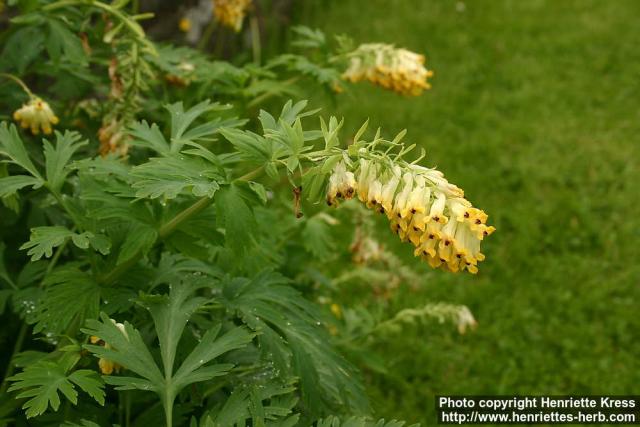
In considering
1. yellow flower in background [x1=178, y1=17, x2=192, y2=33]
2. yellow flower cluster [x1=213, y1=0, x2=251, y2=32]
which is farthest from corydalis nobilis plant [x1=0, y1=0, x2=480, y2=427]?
yellow flower in background [x1=178, y1=17, x2=192, y2=33]

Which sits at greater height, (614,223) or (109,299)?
(614,223)

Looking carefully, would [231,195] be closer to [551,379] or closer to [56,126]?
[56,126]

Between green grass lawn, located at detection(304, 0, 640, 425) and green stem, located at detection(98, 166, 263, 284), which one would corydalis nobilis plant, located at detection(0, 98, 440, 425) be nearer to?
green stem, located at detection(98, 166, 263, 284)

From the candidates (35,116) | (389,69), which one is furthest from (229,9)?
(35,116)

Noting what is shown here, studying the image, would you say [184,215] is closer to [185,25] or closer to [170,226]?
[170,226]

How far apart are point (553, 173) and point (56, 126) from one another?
2883mm

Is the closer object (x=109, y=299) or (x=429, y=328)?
(x=109, y=299)

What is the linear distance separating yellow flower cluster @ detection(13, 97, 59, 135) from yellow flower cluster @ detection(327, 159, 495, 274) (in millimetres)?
1124

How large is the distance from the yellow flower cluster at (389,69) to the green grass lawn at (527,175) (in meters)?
0.33

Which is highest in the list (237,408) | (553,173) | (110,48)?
(553,173)

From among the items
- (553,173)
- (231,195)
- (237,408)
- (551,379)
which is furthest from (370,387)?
(553,173)

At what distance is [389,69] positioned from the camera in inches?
102

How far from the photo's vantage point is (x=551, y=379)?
3.08 meters

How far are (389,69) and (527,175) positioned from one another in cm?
196
